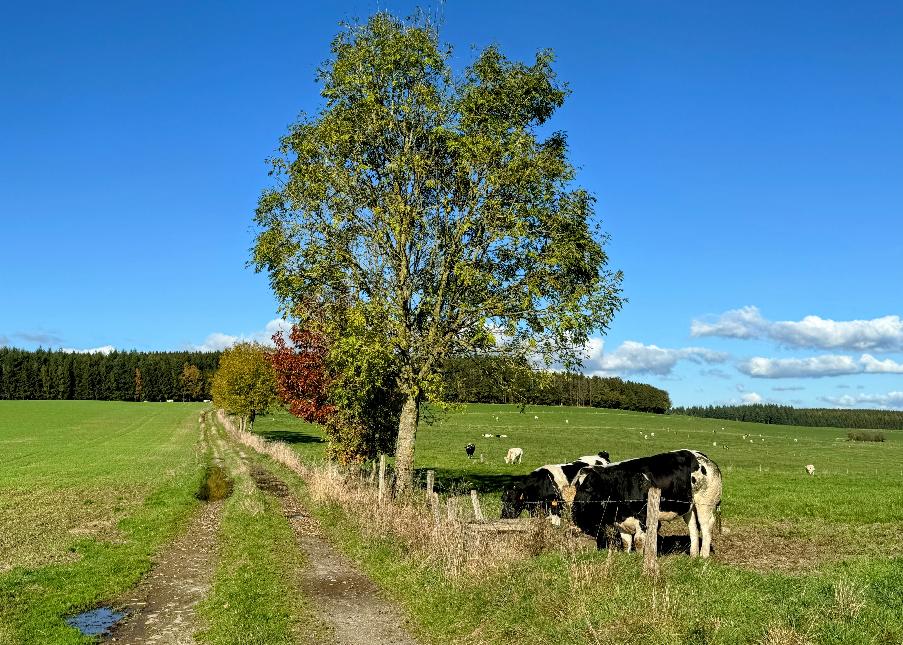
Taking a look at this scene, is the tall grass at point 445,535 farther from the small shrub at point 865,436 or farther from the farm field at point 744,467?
the small shrub at point 865,436

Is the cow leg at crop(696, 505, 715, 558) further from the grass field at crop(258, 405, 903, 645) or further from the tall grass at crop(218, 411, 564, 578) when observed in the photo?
the tall grass at crop(218, 411, 564, 578)

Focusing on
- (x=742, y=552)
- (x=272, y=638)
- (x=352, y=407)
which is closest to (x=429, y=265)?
(x=352, y=407)

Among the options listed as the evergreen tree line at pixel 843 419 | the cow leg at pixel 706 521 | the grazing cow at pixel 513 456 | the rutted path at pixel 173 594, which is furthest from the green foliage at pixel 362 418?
the evergreen tree line at pixel 843 419

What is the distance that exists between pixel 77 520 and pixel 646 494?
1948cm

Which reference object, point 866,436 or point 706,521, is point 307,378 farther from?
point 866,436

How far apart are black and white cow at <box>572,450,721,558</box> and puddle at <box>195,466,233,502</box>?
718 inches

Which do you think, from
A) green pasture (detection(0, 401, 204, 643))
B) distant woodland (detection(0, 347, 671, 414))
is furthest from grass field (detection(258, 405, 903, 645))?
distant woodland (detection(0, 347, 671, 414))

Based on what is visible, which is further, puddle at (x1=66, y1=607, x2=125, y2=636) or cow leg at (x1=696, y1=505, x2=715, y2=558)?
cow leg at (x1=696, y1=505, x2=715, y2=558)

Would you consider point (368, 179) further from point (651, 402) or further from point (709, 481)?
point (651, 402)

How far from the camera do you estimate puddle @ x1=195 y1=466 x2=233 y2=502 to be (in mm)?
29656

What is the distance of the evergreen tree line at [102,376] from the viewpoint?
16738 centimetres

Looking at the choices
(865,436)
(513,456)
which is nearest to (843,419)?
(865,436)

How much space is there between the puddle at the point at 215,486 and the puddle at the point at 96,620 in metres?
15.8

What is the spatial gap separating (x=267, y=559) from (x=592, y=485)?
8464 millimetres
